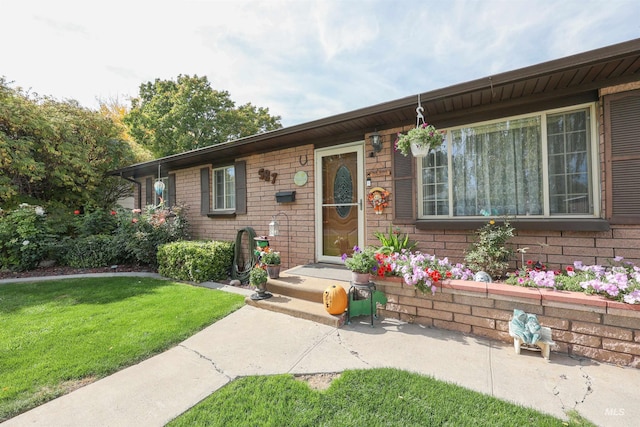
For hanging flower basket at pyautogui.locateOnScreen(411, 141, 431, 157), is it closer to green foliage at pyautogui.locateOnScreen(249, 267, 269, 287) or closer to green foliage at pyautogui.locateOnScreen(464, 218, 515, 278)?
green foliage at pyautogui.locateOnScreen(464, 218, 515, 278)

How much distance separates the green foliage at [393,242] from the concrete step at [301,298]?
2.46 feet

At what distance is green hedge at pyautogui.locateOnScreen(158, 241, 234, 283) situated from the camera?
5.16m

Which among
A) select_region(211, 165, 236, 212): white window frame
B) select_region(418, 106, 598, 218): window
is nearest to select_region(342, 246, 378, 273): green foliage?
select_region(418, 106, 598, 218): window

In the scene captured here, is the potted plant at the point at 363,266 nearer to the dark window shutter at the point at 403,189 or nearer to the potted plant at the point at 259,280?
the dark window shutter at the point at 403,189

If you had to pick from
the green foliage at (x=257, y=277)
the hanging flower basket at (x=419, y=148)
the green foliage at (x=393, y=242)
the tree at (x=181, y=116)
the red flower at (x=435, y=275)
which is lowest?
the green foliage at (x=257, y=277)

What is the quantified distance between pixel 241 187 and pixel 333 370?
4.67m

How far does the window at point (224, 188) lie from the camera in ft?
21.5

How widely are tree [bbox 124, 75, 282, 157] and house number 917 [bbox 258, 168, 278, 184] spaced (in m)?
12.2

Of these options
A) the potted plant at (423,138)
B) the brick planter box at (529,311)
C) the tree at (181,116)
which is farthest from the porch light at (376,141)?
the tree at (181,116)

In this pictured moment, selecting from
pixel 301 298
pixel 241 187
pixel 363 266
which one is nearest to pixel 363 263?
pixel 363 266

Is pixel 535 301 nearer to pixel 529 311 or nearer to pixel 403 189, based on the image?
pixel 529 311

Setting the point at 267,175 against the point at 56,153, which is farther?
the point at 56,153

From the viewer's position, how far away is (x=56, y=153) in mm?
7766

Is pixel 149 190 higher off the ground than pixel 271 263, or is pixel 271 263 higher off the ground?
pixel 149 190
